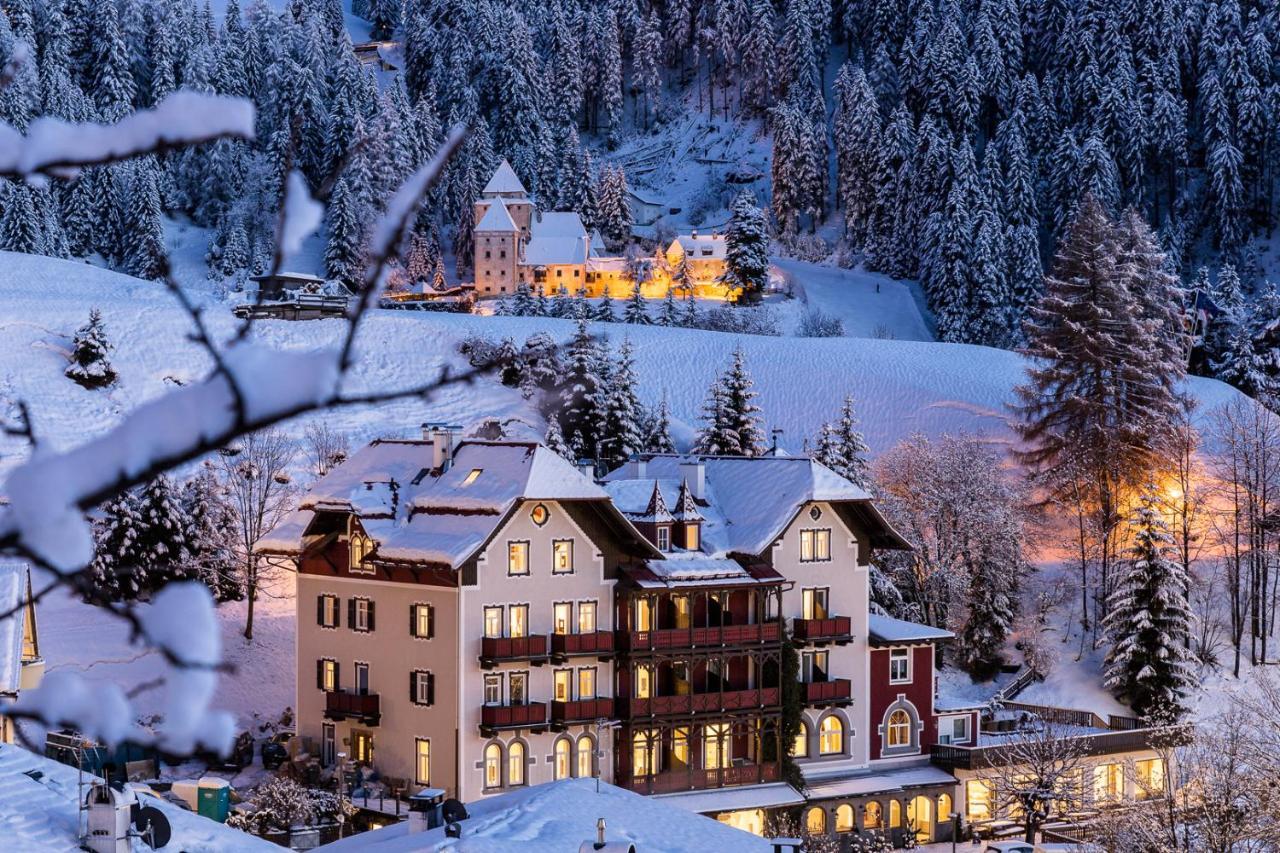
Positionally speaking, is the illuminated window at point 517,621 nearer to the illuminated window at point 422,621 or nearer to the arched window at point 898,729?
the illuminated window at point 422,621

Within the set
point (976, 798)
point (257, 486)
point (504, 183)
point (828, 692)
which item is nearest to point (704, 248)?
point (504, 183)

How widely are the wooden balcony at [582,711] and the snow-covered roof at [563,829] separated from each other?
9230mm

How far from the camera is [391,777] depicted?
38750 millimetres

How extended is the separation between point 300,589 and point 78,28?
9786cm

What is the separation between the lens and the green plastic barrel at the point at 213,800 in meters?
32.1

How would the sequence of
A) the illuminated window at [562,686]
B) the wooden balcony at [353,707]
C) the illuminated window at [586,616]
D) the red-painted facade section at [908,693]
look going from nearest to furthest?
the illuminated window at [562,686] < the wooden balcony at [353,707] < the illuminated window at [586,616] < the red-painted facade section at [908,693]

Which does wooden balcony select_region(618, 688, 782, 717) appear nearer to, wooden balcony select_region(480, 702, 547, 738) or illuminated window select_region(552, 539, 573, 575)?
wooden balcony select_region(480, 702, 547, 738)

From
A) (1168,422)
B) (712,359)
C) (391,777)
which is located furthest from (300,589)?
(712,359)

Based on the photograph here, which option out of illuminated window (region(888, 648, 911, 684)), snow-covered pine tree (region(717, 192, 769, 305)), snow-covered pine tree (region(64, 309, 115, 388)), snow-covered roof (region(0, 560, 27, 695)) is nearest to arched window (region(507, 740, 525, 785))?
illuminated window (region(888, 648, 911, 684))

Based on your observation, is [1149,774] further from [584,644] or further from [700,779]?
[584,644]

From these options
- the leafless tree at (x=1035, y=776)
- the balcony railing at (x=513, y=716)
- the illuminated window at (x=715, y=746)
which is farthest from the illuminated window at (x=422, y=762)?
the leafless tree at (x=1035, y=776)

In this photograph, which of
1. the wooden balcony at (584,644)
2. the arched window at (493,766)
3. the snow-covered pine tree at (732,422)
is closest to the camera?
the arched window at (493,766)

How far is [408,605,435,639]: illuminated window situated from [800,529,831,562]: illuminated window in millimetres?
9607

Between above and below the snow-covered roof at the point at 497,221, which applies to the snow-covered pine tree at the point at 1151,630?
below
